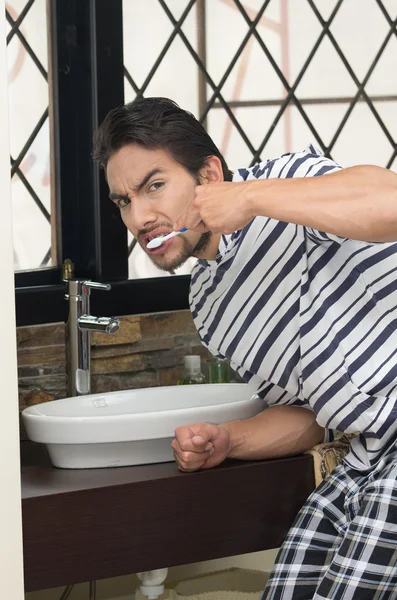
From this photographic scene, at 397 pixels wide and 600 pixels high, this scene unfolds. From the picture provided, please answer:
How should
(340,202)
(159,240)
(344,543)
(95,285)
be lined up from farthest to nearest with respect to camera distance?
(95,285) < (159,240) < (344,543) < (340,202)

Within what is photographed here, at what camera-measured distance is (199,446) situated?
5.85 feet

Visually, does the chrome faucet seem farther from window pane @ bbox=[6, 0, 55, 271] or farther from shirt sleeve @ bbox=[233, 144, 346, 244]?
shirt sleeve @ bbox=[233, 144, 346, 244]

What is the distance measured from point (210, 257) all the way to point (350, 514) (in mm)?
583

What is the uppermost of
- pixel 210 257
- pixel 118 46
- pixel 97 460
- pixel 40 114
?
pixel 118 46

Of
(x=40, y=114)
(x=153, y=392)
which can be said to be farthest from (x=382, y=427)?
(x=40, y=114)

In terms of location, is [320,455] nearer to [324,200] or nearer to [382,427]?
[382,427]

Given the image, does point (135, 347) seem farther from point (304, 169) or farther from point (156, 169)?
point (304, 169)

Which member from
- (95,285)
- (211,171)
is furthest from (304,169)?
(95,285)

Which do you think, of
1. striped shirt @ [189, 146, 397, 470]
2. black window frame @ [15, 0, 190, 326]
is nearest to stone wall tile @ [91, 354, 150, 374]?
black window frame @ [15, 0, 190, 326]

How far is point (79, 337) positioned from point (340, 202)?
860 mm

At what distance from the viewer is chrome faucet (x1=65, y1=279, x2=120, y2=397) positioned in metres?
2.15

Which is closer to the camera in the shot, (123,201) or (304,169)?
(304,169)

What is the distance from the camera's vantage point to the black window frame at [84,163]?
2361 millimetres

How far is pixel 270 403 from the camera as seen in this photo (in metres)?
2.03
